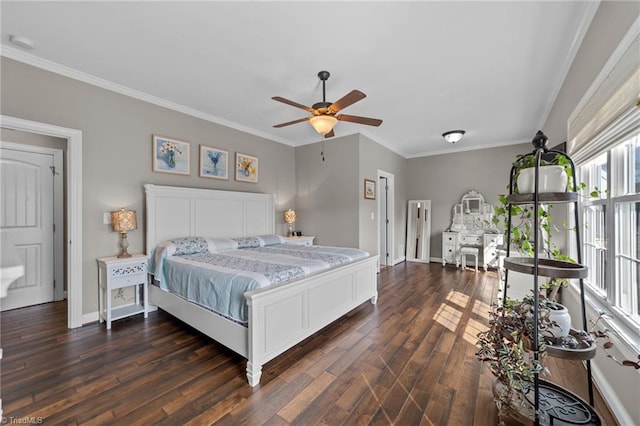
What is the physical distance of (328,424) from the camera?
152cm

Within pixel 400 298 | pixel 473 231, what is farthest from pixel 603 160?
pixel 473 231

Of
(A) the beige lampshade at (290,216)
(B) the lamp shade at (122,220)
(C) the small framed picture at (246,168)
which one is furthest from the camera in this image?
(A) the beige lampshade at (290,216)

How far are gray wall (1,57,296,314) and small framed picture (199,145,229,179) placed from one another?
0.42 ft

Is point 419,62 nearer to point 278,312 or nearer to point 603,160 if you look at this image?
point 603,160

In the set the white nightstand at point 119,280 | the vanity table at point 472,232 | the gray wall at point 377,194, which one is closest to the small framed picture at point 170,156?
the white nightstand at point 119,280

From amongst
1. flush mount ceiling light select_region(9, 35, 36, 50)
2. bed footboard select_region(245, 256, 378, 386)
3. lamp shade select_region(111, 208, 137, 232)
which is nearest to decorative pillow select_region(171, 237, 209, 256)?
lamp shade select_region(111, 208, 137, 232)

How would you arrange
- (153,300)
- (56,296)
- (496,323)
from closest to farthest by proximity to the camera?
(496,323)
(153,300)
(56,296)

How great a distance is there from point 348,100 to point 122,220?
273cm

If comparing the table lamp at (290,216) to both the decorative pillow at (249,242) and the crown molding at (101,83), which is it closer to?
the decorative pillow at (249,242)

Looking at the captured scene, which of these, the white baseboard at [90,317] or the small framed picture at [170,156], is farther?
the small framed picture at [170,156]

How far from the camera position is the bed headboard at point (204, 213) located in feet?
10.7

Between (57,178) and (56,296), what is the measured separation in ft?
5.23

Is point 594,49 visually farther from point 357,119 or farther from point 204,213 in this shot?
point 204,213

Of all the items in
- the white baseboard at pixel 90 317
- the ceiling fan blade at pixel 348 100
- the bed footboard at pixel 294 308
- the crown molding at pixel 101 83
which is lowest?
the white baseboard at pixel 90 317
